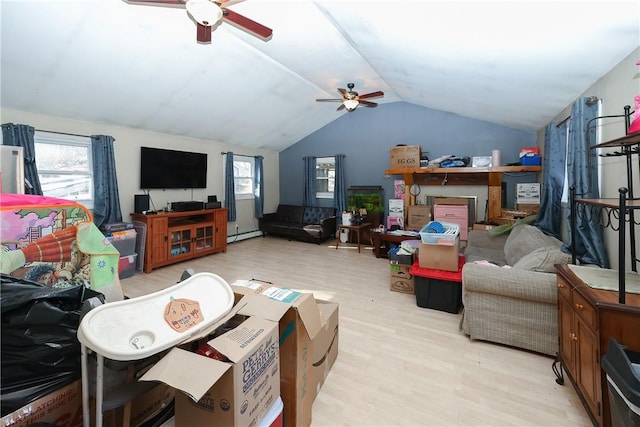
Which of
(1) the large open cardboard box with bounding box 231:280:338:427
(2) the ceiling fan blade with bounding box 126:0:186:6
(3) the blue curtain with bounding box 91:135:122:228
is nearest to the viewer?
(1) the large open cardboard box with bounding box 231:280:338:427

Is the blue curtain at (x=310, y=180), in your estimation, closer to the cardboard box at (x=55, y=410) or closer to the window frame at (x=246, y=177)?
the window frame at (x=246, y=177)

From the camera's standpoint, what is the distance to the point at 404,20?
6.95ft

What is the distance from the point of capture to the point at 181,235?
15.1ft

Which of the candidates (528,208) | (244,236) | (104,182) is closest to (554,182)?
(528,208)

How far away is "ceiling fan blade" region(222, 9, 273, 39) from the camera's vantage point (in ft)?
6.77

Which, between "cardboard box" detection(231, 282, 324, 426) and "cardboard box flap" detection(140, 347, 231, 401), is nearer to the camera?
"cardboard box flap" detection(140, 347, 231, 401)

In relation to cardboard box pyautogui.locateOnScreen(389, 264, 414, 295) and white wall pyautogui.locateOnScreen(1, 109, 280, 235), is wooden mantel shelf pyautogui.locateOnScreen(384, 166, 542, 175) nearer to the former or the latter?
cardboard box pyautogui.locateOnScreen(389, 264, 414, 295)

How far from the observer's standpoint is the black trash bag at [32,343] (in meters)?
0.98

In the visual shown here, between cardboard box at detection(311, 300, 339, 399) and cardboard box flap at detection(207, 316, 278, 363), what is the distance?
0.44m

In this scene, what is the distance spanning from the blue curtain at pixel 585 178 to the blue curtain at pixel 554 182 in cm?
73

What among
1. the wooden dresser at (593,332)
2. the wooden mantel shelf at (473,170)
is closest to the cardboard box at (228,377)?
the wooden dresser at (593,332)

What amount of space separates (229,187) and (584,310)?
575 cm

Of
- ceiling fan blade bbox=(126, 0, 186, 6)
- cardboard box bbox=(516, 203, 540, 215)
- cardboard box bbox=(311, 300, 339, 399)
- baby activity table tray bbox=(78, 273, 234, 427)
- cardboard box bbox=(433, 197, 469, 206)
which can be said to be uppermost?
ceiling fan blade bbox=(126, 0, 186, 6)

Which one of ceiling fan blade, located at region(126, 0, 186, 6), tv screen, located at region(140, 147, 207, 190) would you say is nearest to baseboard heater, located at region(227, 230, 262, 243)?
tv screen, located at region(140, 147, 207, 190)
